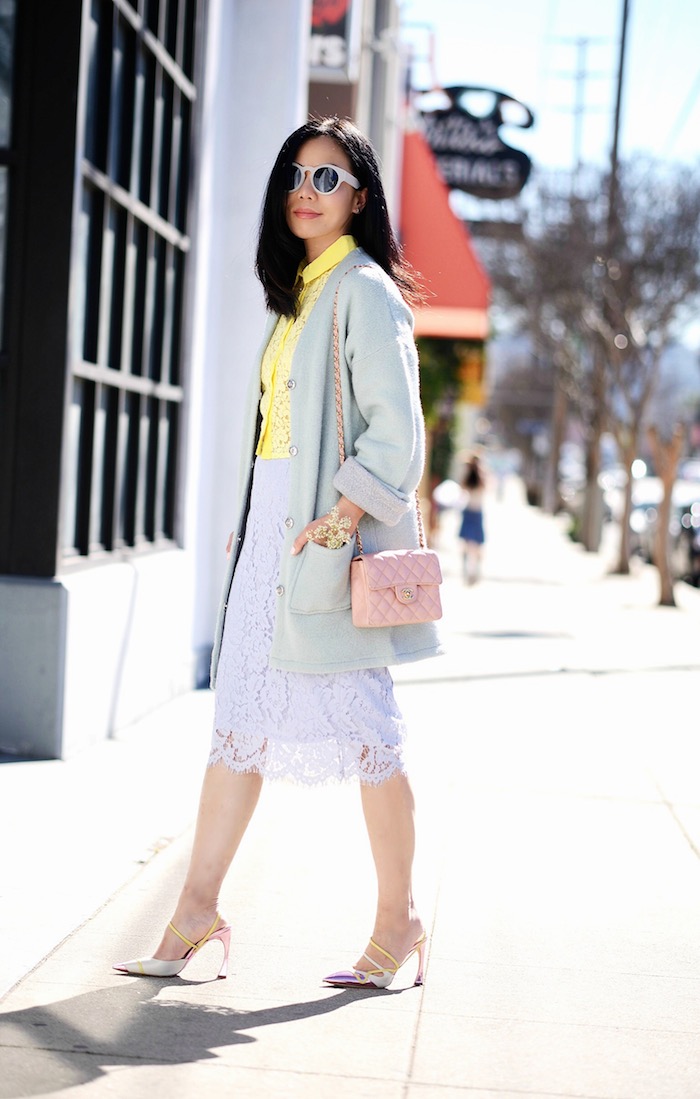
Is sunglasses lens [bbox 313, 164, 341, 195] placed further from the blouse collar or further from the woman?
the blouse collar

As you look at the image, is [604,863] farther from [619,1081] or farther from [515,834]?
[619,1081]

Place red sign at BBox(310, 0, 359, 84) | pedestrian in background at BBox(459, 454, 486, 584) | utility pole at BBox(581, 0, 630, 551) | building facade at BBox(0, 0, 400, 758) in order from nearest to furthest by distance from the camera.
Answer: building facade at BBox(0, 0, 400, 758) → red sign at BBox(310, 0, 359, 84) → pedestrian in background at BBox(459, 454, 486, 584) → utility pole at BBox(581, 0, 630, 551)

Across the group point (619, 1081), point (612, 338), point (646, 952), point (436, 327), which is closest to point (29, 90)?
point (646, 952)

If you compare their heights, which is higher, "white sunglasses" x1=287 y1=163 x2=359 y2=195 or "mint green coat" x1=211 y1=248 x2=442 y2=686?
"white sunglasses" x1=287 y1=163 x2=359 y2=195

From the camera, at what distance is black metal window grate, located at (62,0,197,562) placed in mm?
6551

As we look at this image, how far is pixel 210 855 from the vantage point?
3.68m

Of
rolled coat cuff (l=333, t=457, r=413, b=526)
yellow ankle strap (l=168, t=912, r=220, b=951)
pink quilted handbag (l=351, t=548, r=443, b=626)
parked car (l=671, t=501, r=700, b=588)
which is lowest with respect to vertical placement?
parked car (l=671, t=501, r=700, b=588)

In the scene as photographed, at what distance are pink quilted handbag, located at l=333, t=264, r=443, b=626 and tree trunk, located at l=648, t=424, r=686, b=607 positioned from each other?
48.5 ft

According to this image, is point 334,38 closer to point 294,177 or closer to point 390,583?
point 294,177

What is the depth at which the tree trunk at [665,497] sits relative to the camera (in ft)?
59.5

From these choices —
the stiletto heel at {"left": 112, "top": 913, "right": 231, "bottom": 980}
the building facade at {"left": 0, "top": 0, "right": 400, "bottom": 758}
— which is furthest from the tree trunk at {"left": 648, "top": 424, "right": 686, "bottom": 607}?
the stiletto heel at {"left": 112, "top": 913, "right": 231, "bottom": 980}

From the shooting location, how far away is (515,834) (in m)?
5.44

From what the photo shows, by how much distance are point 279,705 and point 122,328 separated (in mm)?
3831

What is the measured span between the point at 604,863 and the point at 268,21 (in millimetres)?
6246
